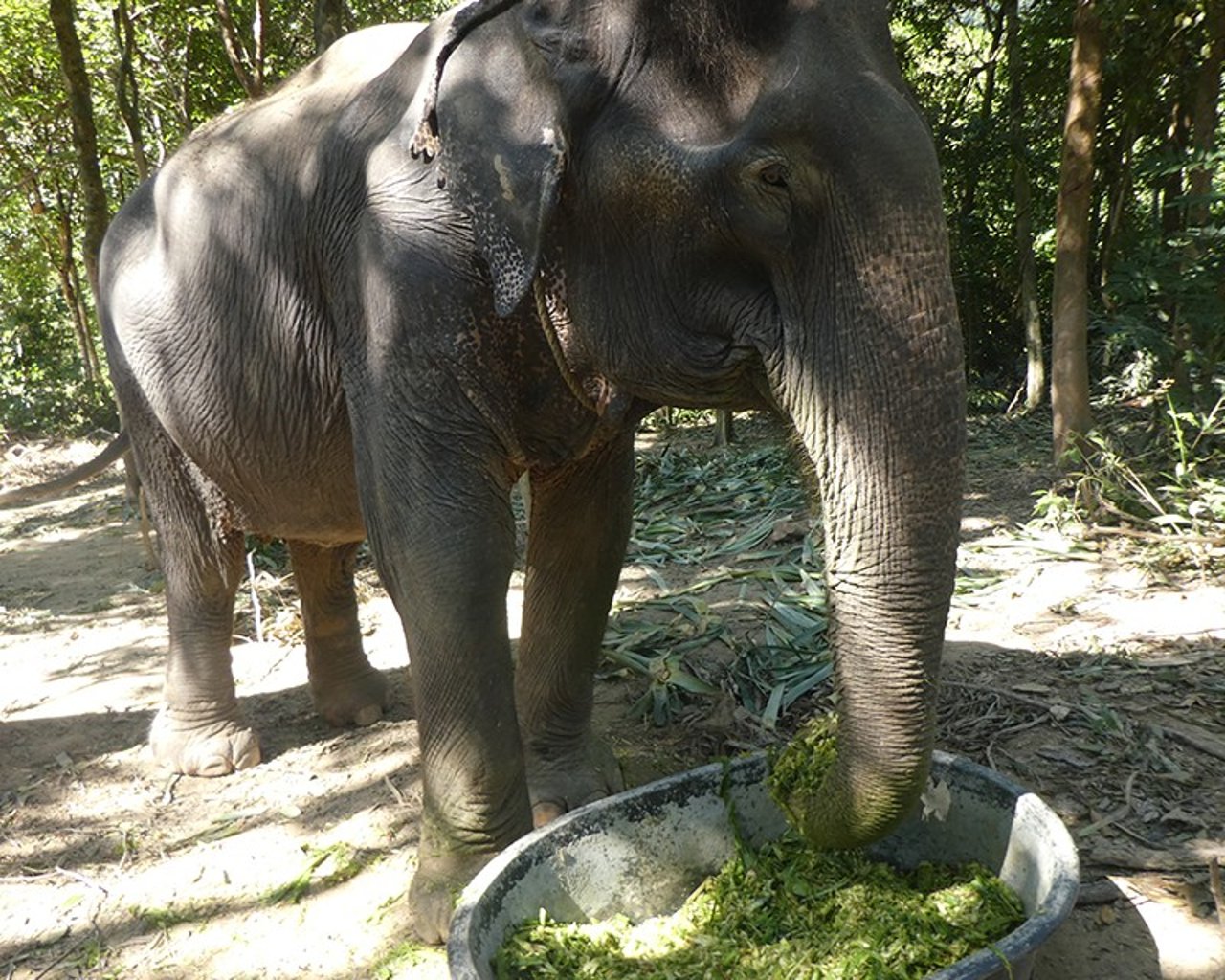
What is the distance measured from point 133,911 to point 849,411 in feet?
8.17

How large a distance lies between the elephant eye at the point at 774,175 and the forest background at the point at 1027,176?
3.34 metres

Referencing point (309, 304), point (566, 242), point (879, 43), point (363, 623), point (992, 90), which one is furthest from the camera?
point (992, 90)

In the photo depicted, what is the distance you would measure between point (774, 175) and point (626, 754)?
7.66ft

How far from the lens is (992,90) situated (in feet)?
43.8

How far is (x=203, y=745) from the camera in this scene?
3.87 metres

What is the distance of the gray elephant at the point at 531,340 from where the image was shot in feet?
5.62

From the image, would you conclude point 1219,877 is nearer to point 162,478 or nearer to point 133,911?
point 133,911

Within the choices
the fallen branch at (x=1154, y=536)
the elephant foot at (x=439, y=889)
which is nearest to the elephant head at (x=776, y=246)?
the elephant foot at (x=439, y=889)

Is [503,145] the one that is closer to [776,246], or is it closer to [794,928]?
[776,246]

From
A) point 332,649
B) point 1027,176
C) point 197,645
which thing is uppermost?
point 1027,176

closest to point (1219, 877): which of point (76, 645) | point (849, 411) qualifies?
point (849, 411)

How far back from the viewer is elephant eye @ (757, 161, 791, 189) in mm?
1785

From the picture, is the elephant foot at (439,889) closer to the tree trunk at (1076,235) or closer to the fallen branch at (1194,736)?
the fallen branch at (1194,736)

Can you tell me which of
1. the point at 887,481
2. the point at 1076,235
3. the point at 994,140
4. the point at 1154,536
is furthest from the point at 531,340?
the point at 994,140
